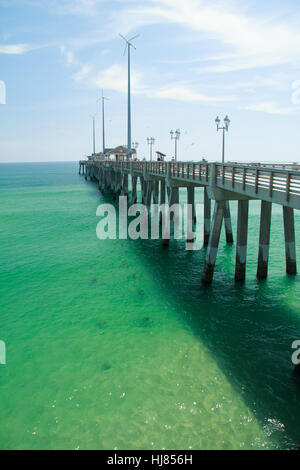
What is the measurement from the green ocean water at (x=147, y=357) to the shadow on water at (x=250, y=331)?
4 centimetres

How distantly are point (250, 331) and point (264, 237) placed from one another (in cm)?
432

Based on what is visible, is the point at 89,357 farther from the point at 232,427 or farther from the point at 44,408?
the point at 232,427

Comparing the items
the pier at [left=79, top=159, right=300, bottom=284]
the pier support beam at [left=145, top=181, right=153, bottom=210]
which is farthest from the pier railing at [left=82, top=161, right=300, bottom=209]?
the pier support beam at [left=145, top=181, right=153, bottom=210]

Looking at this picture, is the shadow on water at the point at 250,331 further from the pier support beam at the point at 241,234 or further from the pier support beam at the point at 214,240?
the pier support beam at the point at 241,234

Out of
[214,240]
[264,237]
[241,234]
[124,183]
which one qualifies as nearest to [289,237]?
[264,237]

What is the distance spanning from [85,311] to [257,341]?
5.67 metres

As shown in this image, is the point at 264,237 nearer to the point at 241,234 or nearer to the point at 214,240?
the point at 241,234

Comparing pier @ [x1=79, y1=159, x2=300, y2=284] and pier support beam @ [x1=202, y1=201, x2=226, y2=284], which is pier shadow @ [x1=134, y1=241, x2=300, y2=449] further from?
pier @ [x1=79, y1=159, x2=300, y2=284]

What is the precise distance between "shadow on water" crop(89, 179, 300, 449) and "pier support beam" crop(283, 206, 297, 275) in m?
0.54

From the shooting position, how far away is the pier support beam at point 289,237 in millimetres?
13047

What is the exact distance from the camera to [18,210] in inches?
1411

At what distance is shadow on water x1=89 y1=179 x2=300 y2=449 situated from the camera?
6988mm

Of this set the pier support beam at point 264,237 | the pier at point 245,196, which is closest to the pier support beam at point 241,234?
the pier at point 245,196

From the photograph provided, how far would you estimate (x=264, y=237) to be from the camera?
42.2 ft
